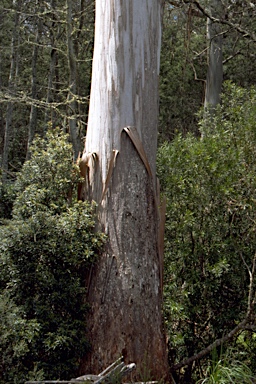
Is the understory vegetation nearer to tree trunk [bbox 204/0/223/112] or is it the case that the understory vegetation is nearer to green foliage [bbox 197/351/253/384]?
green foliage [bbox 197/351/253/384]

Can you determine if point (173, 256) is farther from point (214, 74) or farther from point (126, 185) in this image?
point (214, 74)

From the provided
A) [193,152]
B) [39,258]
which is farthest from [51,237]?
[193,152]

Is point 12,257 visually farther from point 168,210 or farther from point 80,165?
point 168,210

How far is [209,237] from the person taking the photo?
5746 mm

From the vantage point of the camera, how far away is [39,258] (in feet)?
15.6

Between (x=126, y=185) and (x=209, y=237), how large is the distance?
114 centimetres

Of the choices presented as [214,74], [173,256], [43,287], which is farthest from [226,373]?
[214,74]

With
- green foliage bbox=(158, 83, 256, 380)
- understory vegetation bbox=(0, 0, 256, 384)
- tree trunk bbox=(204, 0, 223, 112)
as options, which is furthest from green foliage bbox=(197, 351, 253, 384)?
tree trunk bbox=(204, 0, 223, 112)

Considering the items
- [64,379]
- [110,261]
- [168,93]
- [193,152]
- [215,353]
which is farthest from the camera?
[168,93]

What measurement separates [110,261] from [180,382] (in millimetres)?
1618

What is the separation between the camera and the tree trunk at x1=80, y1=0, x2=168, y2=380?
4.97 meters

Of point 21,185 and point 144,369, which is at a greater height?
point 21,185

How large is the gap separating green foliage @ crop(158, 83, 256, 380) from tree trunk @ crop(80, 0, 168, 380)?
0.51 m

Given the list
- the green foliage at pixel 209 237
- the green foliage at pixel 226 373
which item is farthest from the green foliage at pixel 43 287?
the green foliage at pixel 226 373
